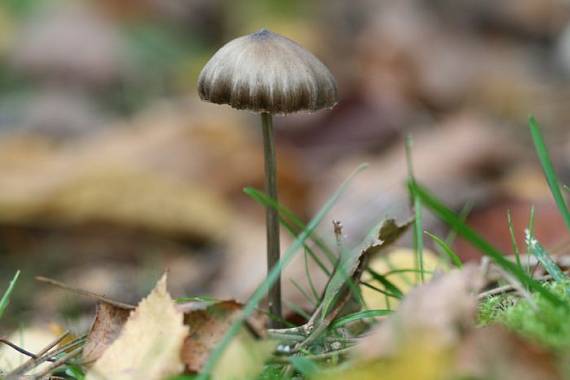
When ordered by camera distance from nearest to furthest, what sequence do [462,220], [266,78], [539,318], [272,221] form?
1. [539,318]
2. [266,78]
3. [272,221]
4. [462,220]

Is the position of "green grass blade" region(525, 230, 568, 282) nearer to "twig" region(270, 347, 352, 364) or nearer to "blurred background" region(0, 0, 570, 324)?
"twig" region(270, 347, 352, 364)

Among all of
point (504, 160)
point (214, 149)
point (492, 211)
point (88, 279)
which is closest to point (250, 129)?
point (214, 149)

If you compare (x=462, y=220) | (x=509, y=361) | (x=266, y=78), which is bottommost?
(x=509, y=361)

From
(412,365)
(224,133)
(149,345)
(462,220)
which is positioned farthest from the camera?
(224,133)

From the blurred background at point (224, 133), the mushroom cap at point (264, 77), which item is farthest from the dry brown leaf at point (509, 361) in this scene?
the mushroom cap at point (264, 77)

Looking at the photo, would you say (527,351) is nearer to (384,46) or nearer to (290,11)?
(384,46)

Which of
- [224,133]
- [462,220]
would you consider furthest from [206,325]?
[224,133]

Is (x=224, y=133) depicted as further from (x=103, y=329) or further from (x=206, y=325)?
(x=206, y=325)

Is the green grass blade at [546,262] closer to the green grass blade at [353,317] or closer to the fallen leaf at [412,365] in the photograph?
the green grass blade at [353,317]
